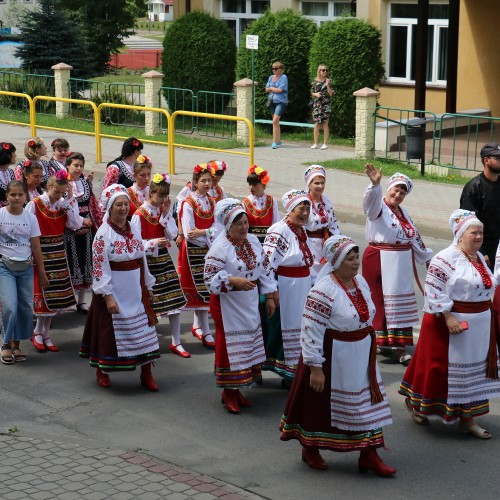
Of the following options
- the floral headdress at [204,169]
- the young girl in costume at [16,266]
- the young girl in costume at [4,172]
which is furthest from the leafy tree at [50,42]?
the young girl in costume at [16,266]

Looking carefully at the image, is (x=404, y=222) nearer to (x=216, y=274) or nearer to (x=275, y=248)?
(x=275, y=248)

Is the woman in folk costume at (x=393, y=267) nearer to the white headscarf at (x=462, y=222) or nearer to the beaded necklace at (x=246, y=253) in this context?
the beaded necklace at (x=246, y=253)

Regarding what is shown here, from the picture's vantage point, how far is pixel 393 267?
32.3ft

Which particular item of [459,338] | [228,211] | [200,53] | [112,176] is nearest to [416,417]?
[459,338]

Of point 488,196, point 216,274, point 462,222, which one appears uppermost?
point 462,222

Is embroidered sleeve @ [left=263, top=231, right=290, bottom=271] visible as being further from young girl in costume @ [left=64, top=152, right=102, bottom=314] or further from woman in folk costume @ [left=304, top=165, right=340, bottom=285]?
young girl in costume @ [left=64, top=152, right=102, bottom=314]

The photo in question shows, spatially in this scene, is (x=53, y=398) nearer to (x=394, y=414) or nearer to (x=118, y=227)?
(x=118, y=227)

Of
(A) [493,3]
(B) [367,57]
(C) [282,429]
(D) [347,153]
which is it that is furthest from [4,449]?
(A) [493,3]

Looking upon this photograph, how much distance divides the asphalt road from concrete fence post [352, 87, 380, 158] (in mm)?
11613

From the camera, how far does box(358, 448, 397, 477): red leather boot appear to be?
7332mm

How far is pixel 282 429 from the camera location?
24.4ft

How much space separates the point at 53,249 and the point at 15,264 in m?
0.86

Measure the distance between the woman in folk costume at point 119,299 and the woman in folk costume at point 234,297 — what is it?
0.75 meters

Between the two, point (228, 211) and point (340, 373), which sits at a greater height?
point (228, 211)
